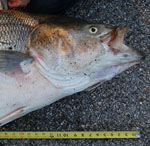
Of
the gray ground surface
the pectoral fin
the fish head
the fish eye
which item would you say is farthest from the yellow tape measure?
the fish eye

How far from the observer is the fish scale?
1.52 m

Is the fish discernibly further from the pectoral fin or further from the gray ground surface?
the gray ground surface

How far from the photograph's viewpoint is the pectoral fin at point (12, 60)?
1.47 meters

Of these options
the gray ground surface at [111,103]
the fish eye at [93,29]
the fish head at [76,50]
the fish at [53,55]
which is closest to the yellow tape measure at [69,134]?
the gray ground surface at [111,103]

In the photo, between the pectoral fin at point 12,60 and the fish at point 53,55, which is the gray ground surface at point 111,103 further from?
the pectoral fin at point 12,60

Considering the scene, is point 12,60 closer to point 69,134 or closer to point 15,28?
point 15,28

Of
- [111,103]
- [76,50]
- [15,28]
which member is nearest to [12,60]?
[15,28]

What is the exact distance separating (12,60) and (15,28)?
26 centimetres

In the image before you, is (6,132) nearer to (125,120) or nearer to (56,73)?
(56,73)

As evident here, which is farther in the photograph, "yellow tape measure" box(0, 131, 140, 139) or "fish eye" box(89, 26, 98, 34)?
"yellow tape measure" box(0, 131, 140, 139)

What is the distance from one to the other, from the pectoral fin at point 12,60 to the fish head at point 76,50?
8 centimetres

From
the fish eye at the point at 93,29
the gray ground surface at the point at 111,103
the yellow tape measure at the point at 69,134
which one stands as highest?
the fish eye at the point at 93,29

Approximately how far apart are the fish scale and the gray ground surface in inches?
31.0

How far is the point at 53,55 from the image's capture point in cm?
151
